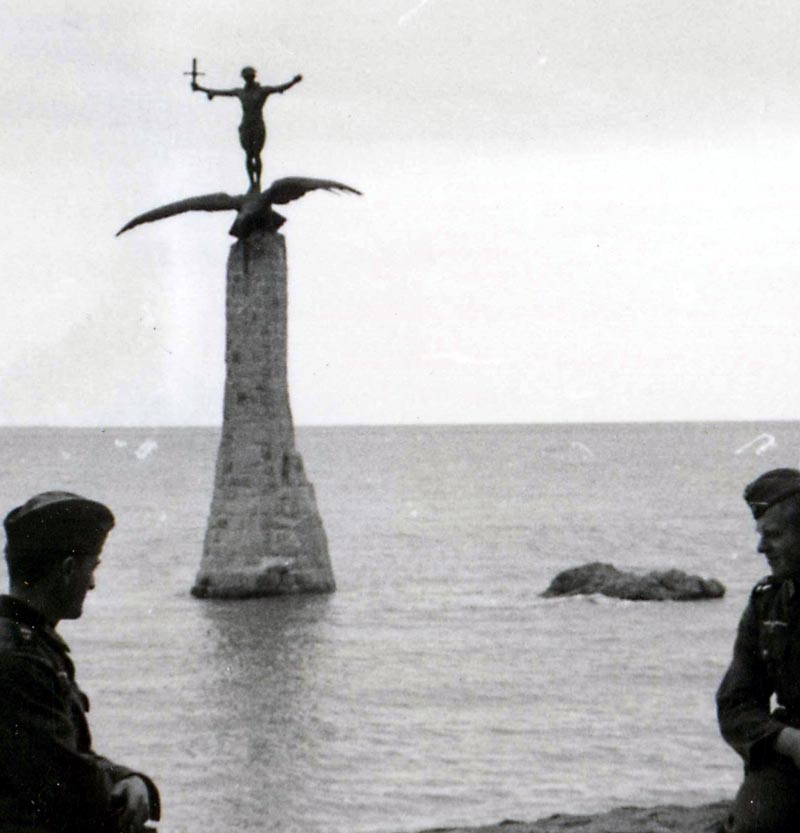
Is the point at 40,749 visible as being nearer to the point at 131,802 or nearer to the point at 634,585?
the point at 131,802

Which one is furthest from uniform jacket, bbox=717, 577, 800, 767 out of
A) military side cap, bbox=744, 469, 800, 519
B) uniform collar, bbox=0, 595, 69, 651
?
uniform collar, bbox=0, 595, 69, 651

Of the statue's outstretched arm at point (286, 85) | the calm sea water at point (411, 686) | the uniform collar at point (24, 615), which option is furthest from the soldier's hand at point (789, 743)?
the statue's outstretched arm at point (286, 85)

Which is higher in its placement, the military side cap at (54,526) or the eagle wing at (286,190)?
the eagle wing at (286,190)

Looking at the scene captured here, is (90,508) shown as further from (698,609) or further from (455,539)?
(455,539)

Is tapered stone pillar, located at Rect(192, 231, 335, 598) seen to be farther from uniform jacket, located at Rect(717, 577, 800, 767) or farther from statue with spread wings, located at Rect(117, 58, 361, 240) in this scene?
uniform jacket, located at Rect(717, 577, 800, 767)

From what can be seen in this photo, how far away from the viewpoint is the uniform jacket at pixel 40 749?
11.8 feet

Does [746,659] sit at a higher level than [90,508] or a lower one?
lower

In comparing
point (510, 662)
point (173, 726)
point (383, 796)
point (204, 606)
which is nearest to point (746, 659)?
point (383, 796)

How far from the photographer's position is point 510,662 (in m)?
22.0

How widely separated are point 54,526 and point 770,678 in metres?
2.36

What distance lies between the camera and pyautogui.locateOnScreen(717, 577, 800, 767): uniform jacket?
16.3 ft

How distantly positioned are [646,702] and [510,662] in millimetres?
4246

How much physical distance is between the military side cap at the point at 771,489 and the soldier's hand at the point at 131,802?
6.88 ft

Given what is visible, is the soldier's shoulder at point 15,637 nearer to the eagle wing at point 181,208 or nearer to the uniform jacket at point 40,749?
the uniform jacket at point 40,749
